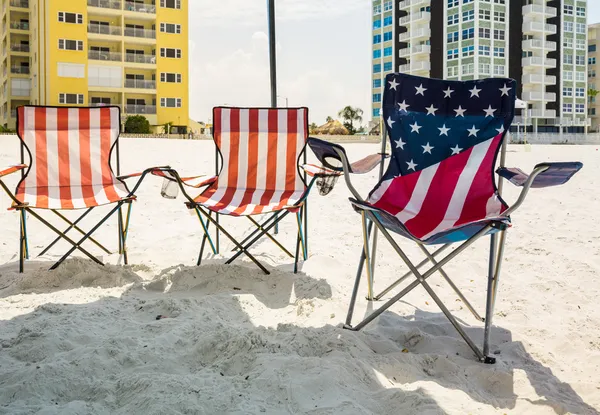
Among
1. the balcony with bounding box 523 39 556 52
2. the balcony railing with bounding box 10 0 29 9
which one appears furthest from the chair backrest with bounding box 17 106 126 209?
the balcony with bounding box 523 39 556 52

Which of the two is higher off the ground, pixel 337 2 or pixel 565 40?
pixel 565 40

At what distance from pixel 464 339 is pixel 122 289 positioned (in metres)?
1.59

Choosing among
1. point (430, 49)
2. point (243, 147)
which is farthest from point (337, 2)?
point (430, 49)

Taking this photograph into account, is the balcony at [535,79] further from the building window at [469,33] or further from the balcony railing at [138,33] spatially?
the balcony railing at [138,33]

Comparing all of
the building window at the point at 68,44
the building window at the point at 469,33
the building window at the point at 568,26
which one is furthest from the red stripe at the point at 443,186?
the building window at the point at 568,26

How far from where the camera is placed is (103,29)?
3144 cm

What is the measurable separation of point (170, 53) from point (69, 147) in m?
29.8

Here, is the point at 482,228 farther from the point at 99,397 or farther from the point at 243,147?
the point at 243,147

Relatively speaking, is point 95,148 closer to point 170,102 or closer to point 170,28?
point 170,102

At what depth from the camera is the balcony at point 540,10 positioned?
44.5 m

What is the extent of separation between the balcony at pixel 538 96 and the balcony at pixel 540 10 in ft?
18.1

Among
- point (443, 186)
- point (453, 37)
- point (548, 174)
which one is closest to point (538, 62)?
point (453, 37)

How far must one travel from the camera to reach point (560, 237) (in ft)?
13.0

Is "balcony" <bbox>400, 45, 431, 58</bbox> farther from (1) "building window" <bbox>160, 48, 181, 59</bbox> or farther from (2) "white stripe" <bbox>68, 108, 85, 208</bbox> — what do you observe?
(2) "white stripe" <bbox>68, 108, 85, 208</bbox>
